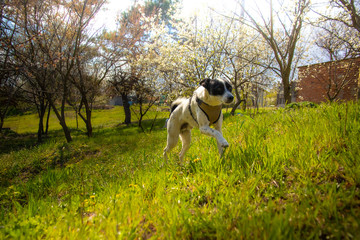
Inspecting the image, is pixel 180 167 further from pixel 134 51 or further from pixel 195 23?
pixel 134 51

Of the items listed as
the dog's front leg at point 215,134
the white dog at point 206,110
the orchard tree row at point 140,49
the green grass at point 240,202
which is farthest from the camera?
the orchard tree row at point 140,49

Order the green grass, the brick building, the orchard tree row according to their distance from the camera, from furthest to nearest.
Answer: the brick building
the orchard tree row
the green grass

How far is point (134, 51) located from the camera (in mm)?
14453

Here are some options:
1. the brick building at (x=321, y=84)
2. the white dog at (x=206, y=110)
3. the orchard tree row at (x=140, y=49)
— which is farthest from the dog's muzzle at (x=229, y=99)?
the brick building at (x=321, y=84)

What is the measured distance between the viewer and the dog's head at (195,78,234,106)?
256 centimetres

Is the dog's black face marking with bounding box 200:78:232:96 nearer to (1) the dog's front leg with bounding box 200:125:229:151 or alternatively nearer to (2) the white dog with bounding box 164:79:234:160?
(2) the white dog with bounding box 164:79:234:160

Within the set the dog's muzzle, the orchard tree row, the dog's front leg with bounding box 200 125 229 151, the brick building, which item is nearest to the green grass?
the dog's front leg with bounding box 200 125 229 151

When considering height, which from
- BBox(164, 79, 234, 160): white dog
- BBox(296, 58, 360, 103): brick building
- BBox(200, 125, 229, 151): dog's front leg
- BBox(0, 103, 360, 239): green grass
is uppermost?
BBox(296, 58, 360, 103): brick building

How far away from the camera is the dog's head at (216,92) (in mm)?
2562

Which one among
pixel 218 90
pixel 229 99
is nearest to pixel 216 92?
pixel 218 90

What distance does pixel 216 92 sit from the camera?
262 centimetres

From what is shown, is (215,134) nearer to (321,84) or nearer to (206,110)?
(206,110)

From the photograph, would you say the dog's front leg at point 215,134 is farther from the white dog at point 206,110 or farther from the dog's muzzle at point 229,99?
the dog's muzzle at point 229,99

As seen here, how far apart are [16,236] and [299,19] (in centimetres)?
939
